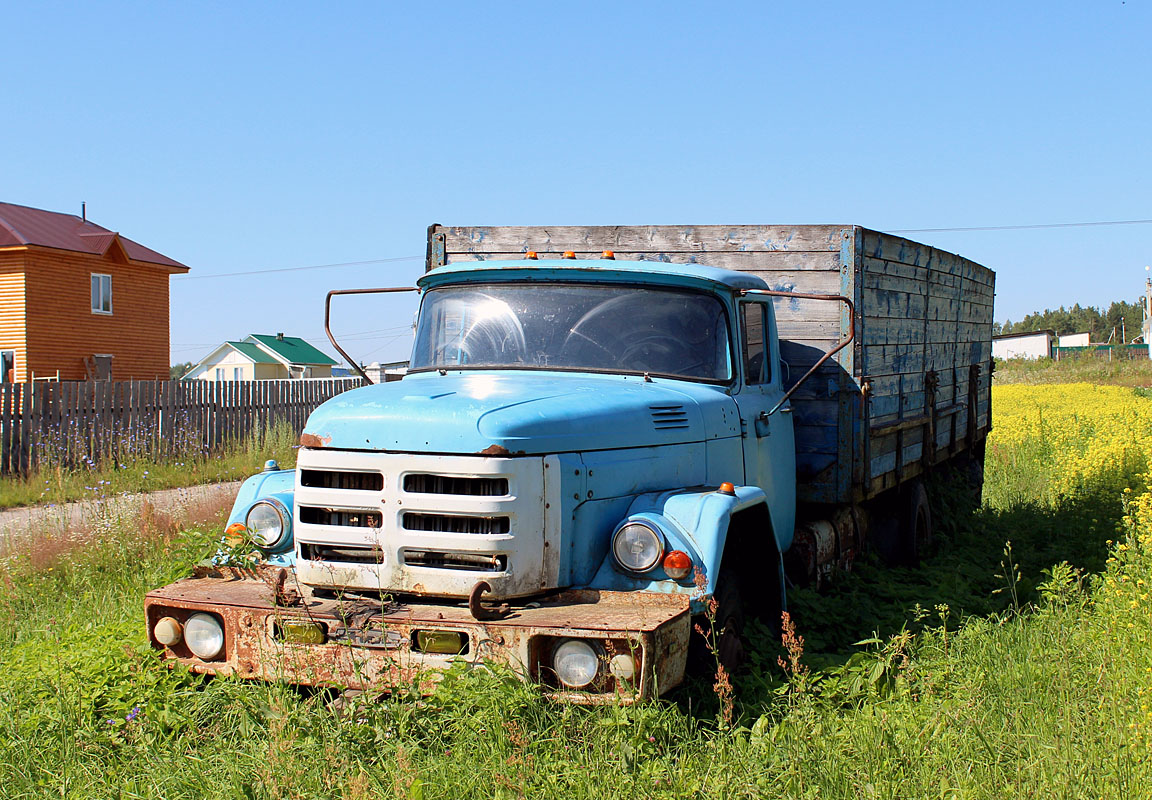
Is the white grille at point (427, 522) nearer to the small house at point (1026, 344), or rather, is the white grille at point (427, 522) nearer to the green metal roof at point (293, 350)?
the green metal roof at point (293, 350)

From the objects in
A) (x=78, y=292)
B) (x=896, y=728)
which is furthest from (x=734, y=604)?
(x=78, y=292)

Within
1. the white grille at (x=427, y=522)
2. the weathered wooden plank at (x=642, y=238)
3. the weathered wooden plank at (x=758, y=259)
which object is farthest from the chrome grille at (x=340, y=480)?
the weathered wooden plank at (x=642, y=238)

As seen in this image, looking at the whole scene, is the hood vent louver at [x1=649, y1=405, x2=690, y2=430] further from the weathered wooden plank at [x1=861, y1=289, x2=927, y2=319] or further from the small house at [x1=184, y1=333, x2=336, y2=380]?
the small house at [x1=184, y1=333, x2=336, y2=380]

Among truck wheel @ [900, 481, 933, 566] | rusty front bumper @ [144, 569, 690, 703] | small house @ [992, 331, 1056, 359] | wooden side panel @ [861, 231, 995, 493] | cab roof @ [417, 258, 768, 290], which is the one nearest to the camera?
rusty front bumper @ [144, 569, 690, 703]

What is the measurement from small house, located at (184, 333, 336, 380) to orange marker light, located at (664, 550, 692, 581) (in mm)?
68903

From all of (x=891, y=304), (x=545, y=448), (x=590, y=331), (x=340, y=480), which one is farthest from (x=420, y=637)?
(x=891, y=304)

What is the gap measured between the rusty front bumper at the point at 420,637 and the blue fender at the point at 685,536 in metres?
0.09

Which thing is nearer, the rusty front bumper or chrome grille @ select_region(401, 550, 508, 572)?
the rusty front bumper

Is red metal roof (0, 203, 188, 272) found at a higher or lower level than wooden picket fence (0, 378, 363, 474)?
higher

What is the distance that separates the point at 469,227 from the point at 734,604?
4215mm

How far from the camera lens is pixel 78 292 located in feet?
105

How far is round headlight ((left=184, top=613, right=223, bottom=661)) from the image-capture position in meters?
4.47

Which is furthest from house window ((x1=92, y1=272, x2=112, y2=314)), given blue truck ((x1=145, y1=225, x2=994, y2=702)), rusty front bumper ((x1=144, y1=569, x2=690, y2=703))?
rusty front bumper ((x1=144, y1=569, x2=690, y2=703))

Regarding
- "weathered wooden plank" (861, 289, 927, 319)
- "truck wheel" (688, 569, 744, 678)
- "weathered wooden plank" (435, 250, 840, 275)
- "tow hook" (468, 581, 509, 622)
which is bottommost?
"truck wheel" (688, 569, 744, 678)
